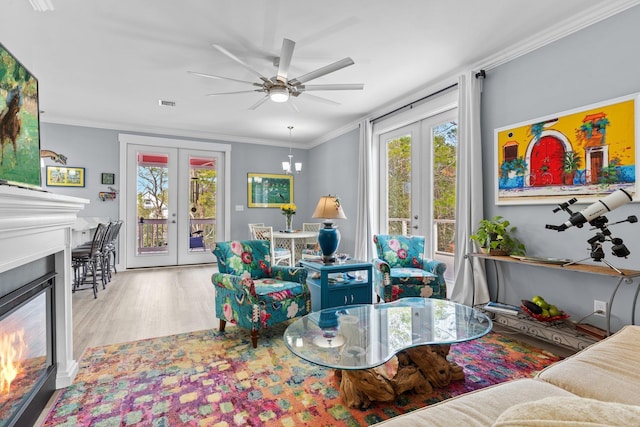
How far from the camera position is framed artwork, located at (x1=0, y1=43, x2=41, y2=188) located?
143cm

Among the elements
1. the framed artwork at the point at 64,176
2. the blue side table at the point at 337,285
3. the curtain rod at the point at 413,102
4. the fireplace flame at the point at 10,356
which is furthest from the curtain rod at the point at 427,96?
the framed artwork at the point at 64,176

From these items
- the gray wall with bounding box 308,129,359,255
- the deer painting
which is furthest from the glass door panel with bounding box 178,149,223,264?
the deer painting

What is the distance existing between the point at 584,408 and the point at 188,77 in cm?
424

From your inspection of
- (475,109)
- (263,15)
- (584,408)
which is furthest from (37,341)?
(475,109)

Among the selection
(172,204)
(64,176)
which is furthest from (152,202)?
(64,176)

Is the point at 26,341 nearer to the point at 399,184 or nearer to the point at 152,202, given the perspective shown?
the point at 399,184

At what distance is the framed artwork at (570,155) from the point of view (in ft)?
7.70

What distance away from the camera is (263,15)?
8.45 ft

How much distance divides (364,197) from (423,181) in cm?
111

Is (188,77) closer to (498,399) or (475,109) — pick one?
(475,109)

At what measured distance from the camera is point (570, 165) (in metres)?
2.65

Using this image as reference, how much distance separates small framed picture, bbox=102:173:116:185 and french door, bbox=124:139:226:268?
0.21m

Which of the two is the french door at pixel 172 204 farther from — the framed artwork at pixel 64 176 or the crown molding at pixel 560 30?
the crown molding at pixel 560 30

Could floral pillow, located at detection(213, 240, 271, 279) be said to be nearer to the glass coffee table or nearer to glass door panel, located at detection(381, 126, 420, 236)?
the glass coffee table
